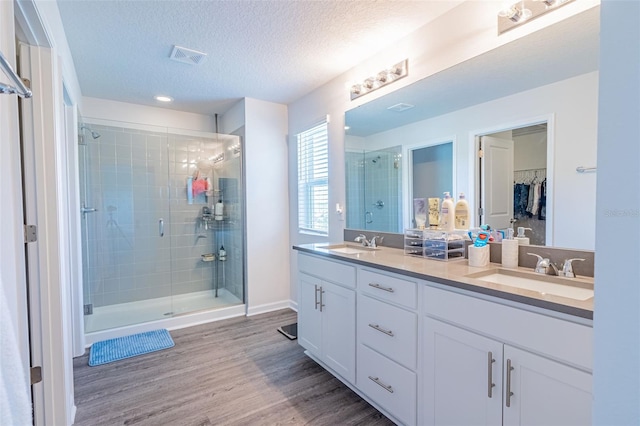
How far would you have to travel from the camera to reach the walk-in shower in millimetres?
3291

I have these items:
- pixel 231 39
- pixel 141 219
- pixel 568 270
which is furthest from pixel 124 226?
pixel 568 270

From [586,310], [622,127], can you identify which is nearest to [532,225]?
[586,310]

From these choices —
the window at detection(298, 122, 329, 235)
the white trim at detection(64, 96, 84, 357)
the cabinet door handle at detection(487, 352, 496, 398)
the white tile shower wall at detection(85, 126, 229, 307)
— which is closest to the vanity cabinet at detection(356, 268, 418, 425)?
the cabinet door handle at detection(487, 352, 496, 398)

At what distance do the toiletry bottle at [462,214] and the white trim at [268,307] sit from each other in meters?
2.32

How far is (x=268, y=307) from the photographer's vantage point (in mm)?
3623

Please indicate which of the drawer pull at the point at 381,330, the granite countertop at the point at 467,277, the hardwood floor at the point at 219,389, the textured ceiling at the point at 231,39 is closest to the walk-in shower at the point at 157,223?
the textured ceiling at the point at 231,39

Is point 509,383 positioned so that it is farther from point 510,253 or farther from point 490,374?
point 510,253

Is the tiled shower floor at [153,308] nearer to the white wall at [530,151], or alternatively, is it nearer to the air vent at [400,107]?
the air vent at [400,107]

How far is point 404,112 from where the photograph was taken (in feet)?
7.68

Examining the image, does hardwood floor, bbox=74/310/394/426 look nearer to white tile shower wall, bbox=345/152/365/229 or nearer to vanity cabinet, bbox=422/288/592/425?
vanity cabinet, bbox=422/288/592/425

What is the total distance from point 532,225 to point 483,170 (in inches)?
16.4

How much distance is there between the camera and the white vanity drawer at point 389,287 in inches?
62.6

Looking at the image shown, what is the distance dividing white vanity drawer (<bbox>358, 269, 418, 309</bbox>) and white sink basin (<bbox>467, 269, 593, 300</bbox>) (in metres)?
0.29

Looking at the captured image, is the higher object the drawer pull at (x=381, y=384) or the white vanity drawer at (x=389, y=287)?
the white vanity drawer at (x=389, y=287)
